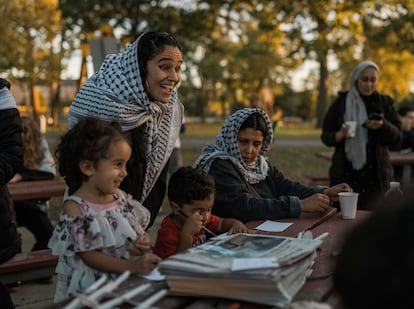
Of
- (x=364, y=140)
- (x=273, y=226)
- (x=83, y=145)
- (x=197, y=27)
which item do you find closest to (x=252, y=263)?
(x=83, y=145)

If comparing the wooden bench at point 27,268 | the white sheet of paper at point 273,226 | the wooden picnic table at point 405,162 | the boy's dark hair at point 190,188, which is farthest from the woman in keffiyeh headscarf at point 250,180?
the wooden picnic table at point 405,162

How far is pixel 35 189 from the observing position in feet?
15.9

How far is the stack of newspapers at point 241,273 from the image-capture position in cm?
160

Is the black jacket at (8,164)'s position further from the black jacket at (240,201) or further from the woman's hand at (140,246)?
the black jacket at (240,201)

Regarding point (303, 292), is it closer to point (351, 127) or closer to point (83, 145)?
point (83, 145)

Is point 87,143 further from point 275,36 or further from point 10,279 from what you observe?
point 275,36

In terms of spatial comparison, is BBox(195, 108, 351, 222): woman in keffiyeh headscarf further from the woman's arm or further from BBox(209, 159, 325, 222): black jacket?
the woman's arm

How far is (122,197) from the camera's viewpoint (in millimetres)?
2180

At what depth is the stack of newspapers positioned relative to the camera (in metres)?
1.60

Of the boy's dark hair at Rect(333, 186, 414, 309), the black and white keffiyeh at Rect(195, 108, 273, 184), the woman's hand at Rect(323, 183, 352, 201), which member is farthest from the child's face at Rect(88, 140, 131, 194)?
the woman's hand at Rect(323, 183, 352, 201)

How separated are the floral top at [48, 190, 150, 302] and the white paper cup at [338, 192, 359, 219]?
46.9 inches

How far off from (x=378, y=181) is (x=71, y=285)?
366cm

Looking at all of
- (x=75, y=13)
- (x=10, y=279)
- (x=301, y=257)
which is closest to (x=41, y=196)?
(x=10, y=279)

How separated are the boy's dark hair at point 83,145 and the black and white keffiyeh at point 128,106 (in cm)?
40
